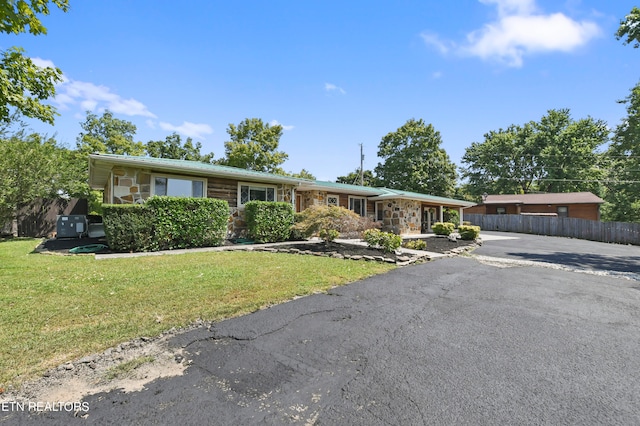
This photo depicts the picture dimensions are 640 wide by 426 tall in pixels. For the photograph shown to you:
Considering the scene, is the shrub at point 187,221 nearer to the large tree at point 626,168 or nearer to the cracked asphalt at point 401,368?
the cracked asphalt at point 401,368

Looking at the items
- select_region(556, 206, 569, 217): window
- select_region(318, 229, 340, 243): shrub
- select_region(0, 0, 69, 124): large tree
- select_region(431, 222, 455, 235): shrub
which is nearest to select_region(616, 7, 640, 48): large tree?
select_region(431, 222, 455, 235): shrub

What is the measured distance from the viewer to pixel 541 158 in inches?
1444

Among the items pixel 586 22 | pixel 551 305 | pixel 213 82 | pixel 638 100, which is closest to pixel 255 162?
pixel 213 82

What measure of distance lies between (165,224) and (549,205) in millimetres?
37027

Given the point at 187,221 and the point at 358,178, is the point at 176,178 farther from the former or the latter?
the point at 358,178

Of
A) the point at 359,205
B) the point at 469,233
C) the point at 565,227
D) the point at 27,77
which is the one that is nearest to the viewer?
the point at 27,77

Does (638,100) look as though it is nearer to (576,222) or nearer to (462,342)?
(576,222)

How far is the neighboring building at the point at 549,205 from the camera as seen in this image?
28.8 metres

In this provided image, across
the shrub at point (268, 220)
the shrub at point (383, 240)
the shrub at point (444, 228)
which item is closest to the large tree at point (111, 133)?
the shrub at point (268, 220)

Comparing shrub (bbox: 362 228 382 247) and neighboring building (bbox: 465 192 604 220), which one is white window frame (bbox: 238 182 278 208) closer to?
shrub (bbox: 362 228 382 247)

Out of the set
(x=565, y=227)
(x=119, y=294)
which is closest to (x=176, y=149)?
(x=119, y=294)

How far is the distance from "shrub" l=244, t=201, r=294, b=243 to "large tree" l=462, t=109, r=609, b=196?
36099 mm

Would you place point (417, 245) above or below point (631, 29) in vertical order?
below

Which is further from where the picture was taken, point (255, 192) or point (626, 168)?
point (626, 168)
